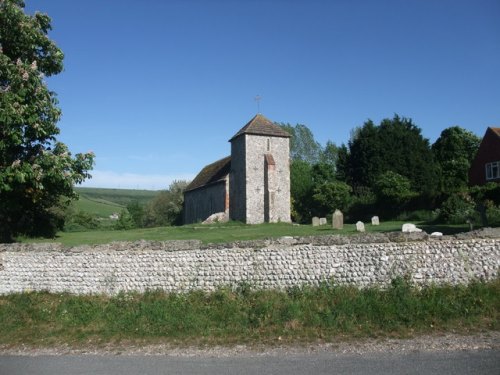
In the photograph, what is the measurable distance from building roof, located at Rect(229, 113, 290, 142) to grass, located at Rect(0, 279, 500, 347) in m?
30.7

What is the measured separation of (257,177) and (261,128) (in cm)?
474

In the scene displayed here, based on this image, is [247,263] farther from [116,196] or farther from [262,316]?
[116,196]

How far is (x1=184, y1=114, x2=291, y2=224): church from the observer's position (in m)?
40.0

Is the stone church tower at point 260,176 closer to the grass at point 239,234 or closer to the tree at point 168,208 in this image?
the grass at point 239,234

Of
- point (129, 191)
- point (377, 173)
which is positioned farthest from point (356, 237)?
point (129, 191)

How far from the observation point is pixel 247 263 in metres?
11.6

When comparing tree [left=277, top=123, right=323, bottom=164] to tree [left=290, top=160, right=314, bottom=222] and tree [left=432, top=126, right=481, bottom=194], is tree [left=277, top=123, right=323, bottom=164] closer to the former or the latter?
tree [left=290, top=160, right=314, bottom=222]

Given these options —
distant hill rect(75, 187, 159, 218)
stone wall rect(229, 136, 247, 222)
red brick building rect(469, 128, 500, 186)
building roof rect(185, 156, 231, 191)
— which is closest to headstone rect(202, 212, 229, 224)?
stone wall rect(229, 136, 247, 222)

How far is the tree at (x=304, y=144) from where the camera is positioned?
6825 cm

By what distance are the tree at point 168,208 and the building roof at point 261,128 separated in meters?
19.1

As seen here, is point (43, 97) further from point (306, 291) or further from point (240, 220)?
point (240, 220)

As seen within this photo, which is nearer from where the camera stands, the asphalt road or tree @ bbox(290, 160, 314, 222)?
the asphalt road

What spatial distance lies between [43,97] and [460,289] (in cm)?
1352

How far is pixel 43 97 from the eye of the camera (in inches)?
582
